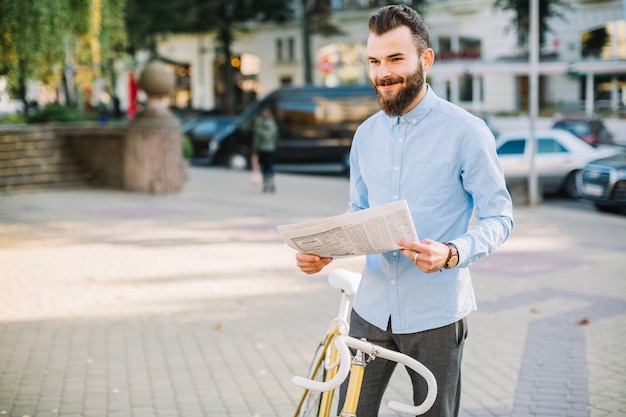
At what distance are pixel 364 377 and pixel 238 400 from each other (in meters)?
2.33

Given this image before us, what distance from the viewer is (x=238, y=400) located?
526 cm

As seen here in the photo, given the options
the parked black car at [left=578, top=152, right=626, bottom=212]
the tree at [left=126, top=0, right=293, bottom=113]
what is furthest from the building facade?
the parked black car at [left=578, top=152, right=626, bottom=212]

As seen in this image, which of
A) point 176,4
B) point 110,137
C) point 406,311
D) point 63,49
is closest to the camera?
point 406,311

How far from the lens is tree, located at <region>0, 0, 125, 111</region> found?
44.0ft

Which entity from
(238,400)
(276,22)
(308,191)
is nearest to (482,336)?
(238,400)

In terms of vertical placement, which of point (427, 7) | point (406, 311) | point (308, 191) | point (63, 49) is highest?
point (427, 7)

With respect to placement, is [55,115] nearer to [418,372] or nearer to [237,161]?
[237,161]

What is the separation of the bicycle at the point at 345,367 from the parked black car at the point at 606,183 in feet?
42.6

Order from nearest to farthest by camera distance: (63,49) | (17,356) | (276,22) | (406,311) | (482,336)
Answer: (406,311), (17,356), (482,336), (63,49), (276,22)

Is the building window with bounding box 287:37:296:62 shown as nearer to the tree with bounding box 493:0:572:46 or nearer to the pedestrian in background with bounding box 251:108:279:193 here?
the tree with bounding box 493:0:572:46

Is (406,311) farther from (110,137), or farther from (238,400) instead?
(110,137)

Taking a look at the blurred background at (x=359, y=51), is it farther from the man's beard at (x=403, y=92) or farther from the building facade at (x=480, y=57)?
the man's beard at (x=403, y=92)

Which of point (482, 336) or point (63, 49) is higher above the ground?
point (63, 49)

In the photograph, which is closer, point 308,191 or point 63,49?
point 63,49
